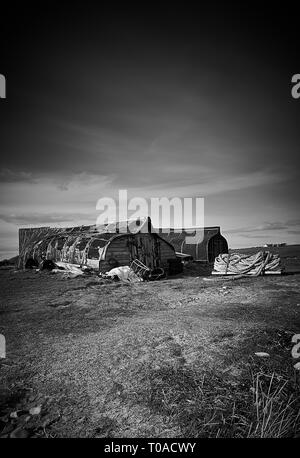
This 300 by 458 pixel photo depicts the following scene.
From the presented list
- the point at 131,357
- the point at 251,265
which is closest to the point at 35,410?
the point at 131,357

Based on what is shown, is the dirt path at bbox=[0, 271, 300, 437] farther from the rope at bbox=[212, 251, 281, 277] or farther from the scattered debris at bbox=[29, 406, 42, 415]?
the rope at bbox=[212, 251, 281, 277]

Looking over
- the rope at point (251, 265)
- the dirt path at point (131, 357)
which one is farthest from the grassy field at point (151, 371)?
the rope at point (251, 265)

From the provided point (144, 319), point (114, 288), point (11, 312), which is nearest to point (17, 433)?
point (144, 319)

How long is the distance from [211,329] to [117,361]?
102 inches

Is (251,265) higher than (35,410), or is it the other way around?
(251,265)

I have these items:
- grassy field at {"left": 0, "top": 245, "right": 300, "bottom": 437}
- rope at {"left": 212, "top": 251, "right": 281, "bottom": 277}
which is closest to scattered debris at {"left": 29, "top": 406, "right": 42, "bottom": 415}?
grassy field at {"left": 0, "top": 245, "right": 300, "bottom": 437}

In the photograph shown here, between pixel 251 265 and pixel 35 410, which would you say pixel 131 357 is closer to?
pixel 35 410

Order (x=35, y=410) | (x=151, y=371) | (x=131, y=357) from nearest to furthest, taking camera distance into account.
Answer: (x=35, y=410), (x=151, y=371), (x=131, y=357)

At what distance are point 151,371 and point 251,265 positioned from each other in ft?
43.0

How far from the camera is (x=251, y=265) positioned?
15.2 meters

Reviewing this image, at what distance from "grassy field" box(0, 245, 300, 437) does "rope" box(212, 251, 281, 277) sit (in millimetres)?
7391

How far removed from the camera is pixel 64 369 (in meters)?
4.09

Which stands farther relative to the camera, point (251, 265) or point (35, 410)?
point (251, 265)
